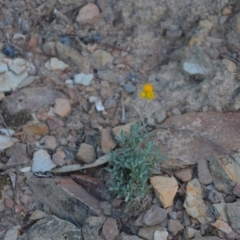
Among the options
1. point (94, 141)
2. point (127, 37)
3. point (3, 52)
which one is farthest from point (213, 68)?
point (3, 52)

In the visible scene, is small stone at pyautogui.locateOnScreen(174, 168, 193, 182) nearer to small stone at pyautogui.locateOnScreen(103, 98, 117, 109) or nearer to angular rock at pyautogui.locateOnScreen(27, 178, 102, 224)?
angular rock at pyautogui.locateOnScreen(27, 178, 102, 224)

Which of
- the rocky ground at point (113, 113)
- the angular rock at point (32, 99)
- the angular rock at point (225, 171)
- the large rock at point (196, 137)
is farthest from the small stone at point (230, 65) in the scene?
the angular rock at point (32, 99)

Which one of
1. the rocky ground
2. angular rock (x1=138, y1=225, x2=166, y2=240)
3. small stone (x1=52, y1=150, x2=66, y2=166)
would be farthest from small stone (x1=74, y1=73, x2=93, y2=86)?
angular rock (x1=138, y1=225, x2=166, y2=240)

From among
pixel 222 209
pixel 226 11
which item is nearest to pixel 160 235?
pixel 222 209

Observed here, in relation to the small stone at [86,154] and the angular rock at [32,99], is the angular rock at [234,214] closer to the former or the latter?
the small stone at [86,154]

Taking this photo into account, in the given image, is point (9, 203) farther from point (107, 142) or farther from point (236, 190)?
point (236, 190)

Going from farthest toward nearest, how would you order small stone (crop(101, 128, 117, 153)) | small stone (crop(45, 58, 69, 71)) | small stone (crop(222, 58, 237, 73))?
small stone (crop(45, 58, 69, 71))
small stone (crop(222, 58, 237, 73))
small stone (crop(101, 128, 117, 153))
